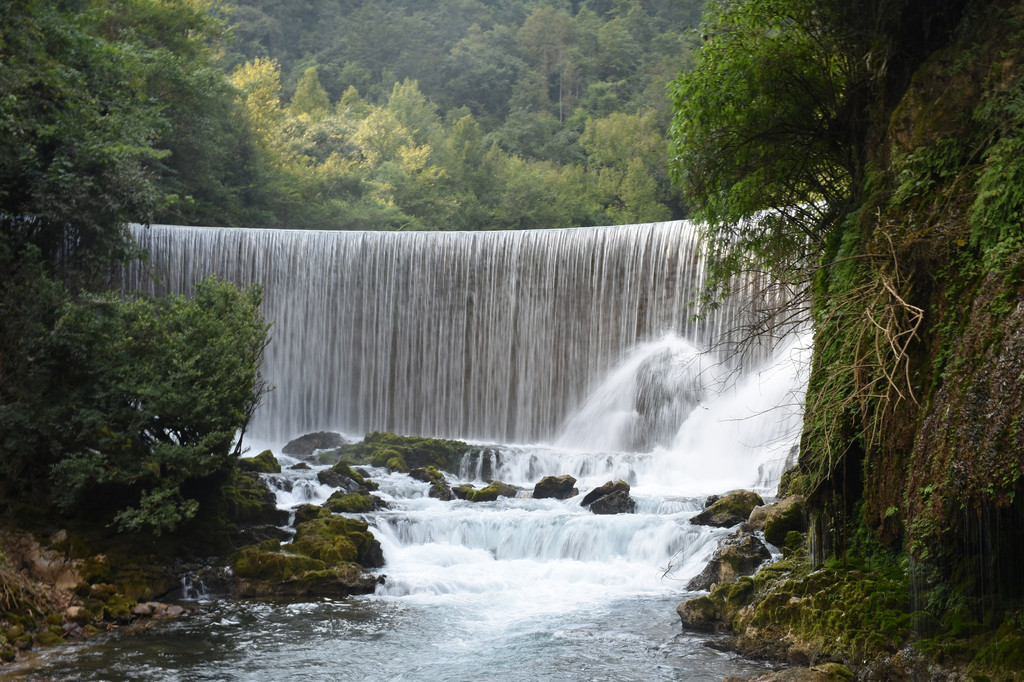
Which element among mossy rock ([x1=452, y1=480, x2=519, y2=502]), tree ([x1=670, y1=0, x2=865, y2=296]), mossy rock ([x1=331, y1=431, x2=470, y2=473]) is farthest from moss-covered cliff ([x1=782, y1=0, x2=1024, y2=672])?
mossy rock ([x1=331, y1=431, x2=470, y2=473])

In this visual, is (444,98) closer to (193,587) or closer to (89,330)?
(89,330)

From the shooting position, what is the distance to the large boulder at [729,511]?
12.0m

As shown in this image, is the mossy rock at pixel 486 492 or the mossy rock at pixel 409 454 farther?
the mossy rock at pixel 409 454

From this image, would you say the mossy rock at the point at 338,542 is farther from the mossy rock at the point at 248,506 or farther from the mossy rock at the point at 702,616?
the mossy rock at the point at 702,616

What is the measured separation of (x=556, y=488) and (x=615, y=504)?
6.01 feet

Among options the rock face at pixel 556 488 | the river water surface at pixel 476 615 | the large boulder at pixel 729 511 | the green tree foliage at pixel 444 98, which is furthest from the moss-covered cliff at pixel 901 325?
the green tree foliage at pixel 444 98

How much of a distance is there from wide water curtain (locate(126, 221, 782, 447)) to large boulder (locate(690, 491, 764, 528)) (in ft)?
26.2

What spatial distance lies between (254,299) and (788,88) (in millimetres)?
8314

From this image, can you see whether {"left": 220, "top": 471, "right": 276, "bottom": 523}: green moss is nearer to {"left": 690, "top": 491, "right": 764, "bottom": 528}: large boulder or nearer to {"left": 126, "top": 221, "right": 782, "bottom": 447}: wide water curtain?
{"left": 690, "top": 491, "right": 764, "bottom": 528}: large boulder

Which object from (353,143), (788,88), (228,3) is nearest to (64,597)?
(788,88)

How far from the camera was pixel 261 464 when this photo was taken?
15961mm

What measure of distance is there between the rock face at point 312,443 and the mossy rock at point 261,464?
3.20 meters

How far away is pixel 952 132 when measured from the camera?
23.8ft

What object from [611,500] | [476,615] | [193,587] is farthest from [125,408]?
[611,500]
